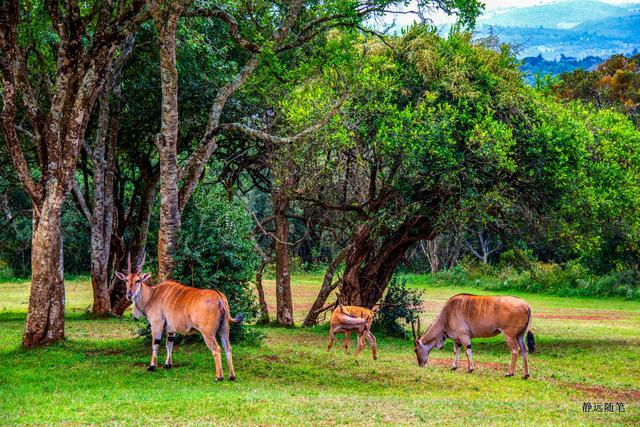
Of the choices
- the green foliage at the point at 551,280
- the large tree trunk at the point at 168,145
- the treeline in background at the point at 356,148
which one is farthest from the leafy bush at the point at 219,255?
the green foliage at the point at 551,280

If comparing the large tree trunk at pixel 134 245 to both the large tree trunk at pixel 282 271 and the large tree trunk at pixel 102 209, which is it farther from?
the large tree trunk at pixel 282 271

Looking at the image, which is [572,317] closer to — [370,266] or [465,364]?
[370,266]

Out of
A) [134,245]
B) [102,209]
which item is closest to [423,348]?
[102,209]

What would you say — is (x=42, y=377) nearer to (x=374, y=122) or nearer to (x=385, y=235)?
(x=374, y=122)

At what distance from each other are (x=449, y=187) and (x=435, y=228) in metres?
1.84

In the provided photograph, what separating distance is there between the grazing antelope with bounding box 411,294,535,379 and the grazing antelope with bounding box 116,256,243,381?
541cm

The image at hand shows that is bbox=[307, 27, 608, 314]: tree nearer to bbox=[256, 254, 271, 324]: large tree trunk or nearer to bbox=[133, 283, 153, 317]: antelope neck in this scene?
bbox=[256, 254, 271, 324]: large tree trunk

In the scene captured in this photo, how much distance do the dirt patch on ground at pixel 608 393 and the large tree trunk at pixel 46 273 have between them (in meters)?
10.9

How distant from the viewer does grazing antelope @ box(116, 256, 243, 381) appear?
45.9 feet

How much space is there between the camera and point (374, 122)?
878 inches

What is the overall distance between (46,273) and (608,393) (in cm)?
1162

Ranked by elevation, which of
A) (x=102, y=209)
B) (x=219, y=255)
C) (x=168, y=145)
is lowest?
(x=219, y=255)

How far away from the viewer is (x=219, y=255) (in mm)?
17188

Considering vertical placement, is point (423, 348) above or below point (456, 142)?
below
